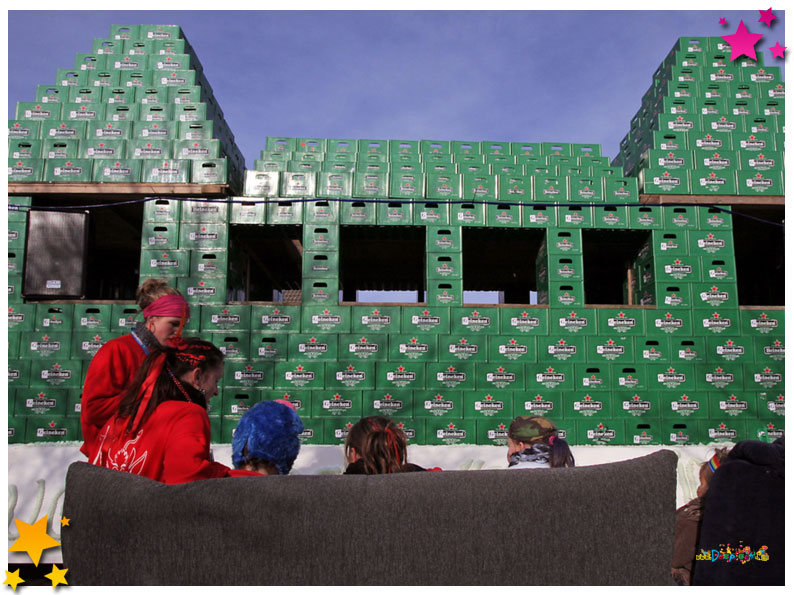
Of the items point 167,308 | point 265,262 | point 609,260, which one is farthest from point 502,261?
point 167,308

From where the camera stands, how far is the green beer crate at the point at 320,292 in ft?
19.2

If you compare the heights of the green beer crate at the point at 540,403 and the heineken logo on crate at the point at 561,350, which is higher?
the heineken logo on crate at the point at 561,350

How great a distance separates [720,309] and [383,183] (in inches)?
156

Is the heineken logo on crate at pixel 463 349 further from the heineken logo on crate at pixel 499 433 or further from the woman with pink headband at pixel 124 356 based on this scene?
the woman with pink headband at pixel 124 356

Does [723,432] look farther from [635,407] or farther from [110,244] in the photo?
[110,244]

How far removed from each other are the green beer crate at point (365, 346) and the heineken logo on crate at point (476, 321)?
2.79 feet

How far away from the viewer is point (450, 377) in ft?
18.8

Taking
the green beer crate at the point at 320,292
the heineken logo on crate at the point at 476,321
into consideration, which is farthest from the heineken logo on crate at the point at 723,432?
the green beer crate at the point at 320,292

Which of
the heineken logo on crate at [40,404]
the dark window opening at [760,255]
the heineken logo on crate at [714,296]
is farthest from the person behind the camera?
the dark window opening at [760,255]

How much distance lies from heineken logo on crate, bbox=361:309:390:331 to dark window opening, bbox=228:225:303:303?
1.39 meters

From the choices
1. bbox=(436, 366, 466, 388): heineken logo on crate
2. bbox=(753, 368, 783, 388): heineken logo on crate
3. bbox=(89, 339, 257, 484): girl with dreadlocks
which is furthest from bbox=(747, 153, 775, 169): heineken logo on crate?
bbox=(89, 339, 257, 484): girl with dreadlocks

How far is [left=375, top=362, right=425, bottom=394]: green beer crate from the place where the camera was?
5688mm

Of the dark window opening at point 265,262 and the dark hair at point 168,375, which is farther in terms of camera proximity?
the dark window opening at point 265,262
